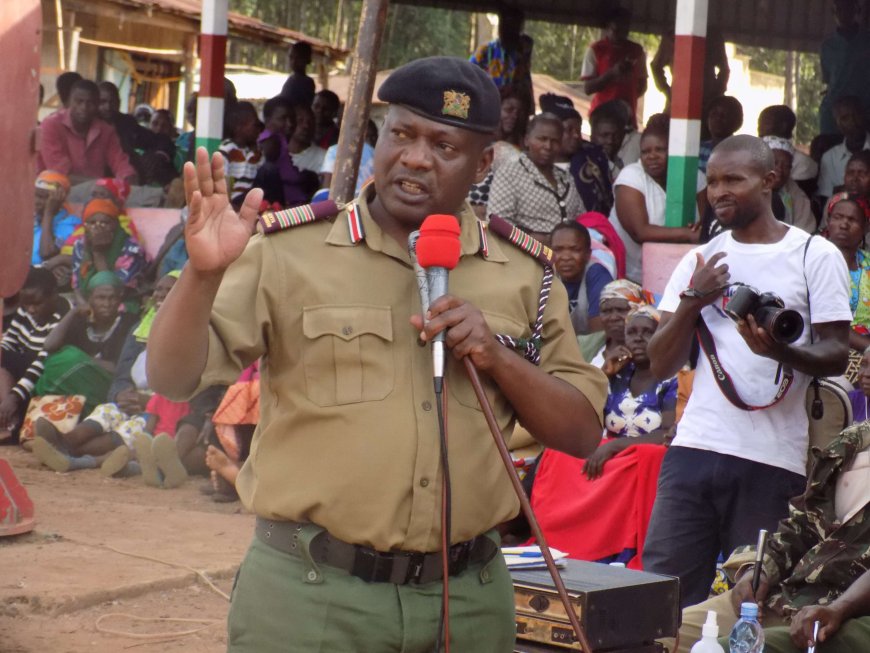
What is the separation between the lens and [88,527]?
8016mm

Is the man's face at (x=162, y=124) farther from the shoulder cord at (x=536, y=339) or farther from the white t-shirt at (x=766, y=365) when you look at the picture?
the shoulder cord at (x=536, y=339)

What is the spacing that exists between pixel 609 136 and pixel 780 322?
247 inches

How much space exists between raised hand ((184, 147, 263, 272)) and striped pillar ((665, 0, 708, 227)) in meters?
6.31

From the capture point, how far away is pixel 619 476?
21.9 feet

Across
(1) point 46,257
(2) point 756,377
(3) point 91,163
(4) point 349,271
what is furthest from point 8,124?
(3) point 91,163

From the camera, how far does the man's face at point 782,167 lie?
858 centimetres

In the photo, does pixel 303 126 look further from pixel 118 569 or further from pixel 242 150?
pixel 118 569

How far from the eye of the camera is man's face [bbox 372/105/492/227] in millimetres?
2676

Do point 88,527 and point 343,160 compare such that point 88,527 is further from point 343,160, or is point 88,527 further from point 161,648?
point 343,160

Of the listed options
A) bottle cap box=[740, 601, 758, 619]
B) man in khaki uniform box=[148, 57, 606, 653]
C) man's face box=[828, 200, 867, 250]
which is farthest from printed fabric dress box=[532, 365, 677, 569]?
man in khaki uniform box=[148, 57, 606, 653]

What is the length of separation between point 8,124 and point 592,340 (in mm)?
3324

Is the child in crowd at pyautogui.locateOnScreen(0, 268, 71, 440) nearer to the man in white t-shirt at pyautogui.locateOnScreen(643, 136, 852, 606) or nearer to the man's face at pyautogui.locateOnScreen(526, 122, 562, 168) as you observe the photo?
the man's face at pyautogui.locateOnScreen(526, 122, 562, 168)

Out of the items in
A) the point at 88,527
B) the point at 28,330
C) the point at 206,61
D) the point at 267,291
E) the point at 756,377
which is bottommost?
the point at 88,527

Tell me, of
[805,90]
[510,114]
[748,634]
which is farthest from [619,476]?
[805,90]
